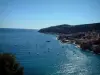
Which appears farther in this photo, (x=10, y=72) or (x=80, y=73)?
A: (x=80, y=73)

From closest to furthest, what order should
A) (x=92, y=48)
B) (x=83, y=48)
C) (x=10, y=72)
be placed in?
(x=10, y=72), (x=92, y=48), (x=83, y=48)

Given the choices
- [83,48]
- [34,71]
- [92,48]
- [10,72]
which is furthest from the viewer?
[83,48]

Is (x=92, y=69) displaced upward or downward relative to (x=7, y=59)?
downward

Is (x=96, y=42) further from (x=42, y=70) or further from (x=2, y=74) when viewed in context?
(x=2, y=74)

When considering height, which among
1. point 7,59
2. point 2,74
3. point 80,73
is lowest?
point 80,73

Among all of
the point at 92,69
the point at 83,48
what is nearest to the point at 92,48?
the point at 83,48

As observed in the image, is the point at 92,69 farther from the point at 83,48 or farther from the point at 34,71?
the point at 83,48
